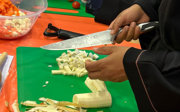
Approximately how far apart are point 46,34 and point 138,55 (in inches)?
33.7

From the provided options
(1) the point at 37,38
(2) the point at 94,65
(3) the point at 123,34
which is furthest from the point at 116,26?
(1) the point at 37,38

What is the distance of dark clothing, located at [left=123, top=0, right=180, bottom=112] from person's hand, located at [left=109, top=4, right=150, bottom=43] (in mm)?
316

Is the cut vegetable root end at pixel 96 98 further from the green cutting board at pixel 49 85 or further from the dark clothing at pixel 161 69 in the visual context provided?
the dark clothing at pixel 161 69

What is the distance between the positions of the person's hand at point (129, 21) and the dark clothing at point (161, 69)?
0.32 meters

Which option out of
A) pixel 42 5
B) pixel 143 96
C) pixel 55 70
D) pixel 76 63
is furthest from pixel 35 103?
pixel 42 5

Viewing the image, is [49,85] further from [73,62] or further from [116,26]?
[116,26]

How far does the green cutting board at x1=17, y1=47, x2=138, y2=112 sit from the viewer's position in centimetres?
111

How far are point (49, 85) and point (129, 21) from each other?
0.57m

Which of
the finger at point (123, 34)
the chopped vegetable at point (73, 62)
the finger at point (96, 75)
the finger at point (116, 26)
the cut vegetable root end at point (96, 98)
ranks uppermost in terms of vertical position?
the finger at point (116, 26)

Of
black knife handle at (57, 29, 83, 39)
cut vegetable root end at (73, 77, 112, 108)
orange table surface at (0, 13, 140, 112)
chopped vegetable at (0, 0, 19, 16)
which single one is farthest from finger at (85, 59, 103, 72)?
chopped vegetable at (0, 0, 19, 16)

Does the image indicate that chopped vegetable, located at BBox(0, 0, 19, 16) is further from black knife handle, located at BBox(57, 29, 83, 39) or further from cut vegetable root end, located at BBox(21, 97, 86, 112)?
cut vegetable root end, located at BBox(21, 97, 86, 112)

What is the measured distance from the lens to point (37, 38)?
1.53 meters

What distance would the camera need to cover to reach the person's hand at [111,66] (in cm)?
90

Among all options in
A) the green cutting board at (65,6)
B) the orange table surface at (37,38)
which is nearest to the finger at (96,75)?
the orange table surface at (37,38)
